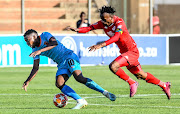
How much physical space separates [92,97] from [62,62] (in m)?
2.05

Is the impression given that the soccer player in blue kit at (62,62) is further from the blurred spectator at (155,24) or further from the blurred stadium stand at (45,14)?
the blurred spectator at (155,24)

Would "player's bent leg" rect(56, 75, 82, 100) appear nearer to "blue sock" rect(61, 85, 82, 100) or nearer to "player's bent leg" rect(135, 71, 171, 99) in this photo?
"blue sock" rect(61, 85, 82, 100)

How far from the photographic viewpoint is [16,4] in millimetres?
27766

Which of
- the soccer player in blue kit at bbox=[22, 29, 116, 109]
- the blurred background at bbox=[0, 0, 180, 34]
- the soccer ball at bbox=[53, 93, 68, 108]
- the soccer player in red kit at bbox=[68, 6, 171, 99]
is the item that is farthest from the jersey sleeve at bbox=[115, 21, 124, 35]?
the blurred background at bbox=[0, 0, 180, 34]

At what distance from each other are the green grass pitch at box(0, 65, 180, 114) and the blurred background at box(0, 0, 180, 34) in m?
7.27

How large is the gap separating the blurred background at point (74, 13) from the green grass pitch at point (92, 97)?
7271 mm

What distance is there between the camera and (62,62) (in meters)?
9.72

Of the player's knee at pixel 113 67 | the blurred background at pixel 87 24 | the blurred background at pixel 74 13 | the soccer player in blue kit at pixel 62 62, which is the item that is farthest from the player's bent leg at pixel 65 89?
the blurred background at pixel 74 13

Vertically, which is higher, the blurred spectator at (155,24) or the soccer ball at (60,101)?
the blurred spectator at (155,24)

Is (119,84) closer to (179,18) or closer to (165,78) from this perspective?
(165,78)

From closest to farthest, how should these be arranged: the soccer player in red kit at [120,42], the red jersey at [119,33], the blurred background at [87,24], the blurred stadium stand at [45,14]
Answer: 1. the red jersey at [119,33]
2. the soccer player in red kit at [120,42]
3. the blurred background at [87,24]
4. the blurred stadium stand at [45,14]

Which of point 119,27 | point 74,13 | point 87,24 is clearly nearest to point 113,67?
point 119,27

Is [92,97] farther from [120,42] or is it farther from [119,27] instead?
[119,27]

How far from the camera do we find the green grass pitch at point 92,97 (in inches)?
364
